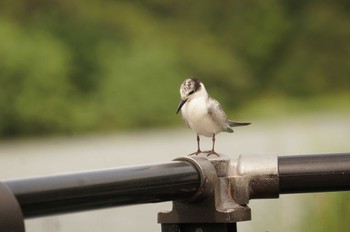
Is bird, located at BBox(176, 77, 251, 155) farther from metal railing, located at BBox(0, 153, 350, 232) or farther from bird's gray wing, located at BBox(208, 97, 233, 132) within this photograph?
metal railing, located at BBox(0, 153, 350, 232)

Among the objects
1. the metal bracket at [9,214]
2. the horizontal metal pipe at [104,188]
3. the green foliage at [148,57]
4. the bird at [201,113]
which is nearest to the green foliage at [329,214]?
the bird at [201,113]

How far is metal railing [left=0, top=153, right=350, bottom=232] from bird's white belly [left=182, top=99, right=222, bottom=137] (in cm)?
134

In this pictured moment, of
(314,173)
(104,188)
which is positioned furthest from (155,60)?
(104,188)

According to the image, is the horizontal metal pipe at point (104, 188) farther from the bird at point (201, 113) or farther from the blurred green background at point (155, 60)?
the blurred green background at point (155, 60)

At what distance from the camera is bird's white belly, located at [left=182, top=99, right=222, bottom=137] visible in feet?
12.1

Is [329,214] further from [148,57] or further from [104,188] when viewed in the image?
[148,57]

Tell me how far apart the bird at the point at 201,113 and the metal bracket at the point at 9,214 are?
6.34ft

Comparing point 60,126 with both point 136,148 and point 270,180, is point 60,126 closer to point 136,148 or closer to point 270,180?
point 136,148

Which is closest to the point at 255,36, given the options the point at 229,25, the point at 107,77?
the point at 229,25

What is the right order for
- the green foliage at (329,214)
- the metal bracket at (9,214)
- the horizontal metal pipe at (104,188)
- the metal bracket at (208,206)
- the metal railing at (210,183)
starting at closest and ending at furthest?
the metal bracket at (9,214) < the horizontal metal pipe at (104,188) < the metal railing at (210,183) < the metal bracket at (208,206) < the green foliage at (329,214)

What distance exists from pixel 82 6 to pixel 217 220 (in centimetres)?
1541

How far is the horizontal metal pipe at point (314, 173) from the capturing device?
2.28 meters

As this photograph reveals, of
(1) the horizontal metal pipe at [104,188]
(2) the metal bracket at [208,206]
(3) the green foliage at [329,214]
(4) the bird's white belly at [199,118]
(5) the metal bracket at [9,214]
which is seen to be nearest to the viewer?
(5) the metal bracket at [9,214]

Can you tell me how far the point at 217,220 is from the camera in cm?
220
